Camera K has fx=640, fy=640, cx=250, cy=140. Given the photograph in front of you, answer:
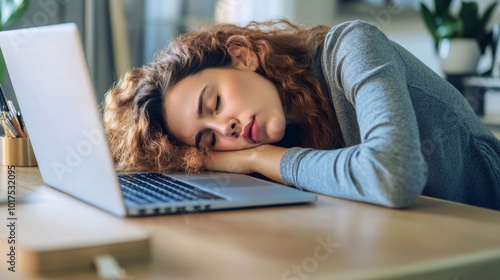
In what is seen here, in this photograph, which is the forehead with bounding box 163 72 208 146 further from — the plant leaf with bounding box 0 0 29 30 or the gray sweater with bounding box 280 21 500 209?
the plant leaf with bounding box 0 0 29 30

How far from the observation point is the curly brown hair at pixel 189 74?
1304 mm

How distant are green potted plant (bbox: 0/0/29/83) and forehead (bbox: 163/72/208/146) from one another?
1.28 meters

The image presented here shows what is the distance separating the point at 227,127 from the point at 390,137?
1.21 ft

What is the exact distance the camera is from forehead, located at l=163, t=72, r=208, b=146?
126cm

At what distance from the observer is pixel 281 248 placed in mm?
688

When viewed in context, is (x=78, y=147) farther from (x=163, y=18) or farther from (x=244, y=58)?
(x=163, y=18)

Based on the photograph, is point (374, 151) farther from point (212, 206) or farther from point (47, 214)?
point (47, 214)

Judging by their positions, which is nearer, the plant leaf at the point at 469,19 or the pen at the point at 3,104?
the pen at the point at 3,104

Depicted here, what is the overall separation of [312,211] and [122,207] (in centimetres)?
26

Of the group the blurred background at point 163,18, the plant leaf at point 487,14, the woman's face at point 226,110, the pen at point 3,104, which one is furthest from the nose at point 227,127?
the plant leaf at point 487,14

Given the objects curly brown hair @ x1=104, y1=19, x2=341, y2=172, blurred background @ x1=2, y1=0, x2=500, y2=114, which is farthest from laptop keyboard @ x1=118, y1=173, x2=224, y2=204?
blurred background @ x1=2, y1=0, x2=500, y2=114

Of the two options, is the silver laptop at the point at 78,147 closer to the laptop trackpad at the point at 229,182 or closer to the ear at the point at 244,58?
the laptop trackpad at the point at 229,182

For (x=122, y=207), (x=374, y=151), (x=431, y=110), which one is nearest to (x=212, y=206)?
(x=122, y=207)

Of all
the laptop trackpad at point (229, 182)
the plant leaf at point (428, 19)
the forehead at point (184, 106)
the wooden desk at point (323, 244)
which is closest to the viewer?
the wooden desk at point (323, 244)
